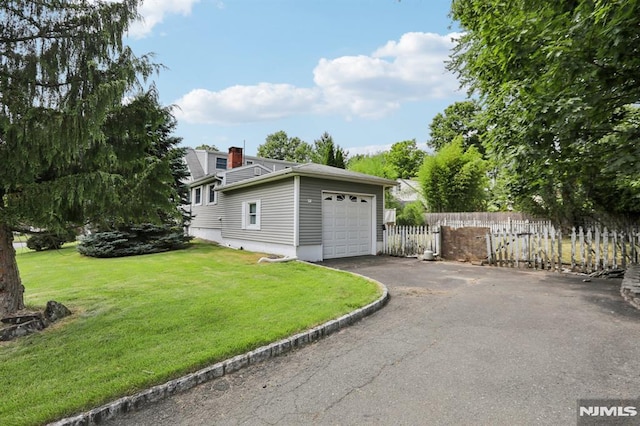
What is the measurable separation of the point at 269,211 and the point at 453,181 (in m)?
15.6

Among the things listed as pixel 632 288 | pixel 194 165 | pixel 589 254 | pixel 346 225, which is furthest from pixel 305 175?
pixel 194 165

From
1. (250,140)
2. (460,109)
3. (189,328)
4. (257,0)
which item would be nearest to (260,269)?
(189,328)

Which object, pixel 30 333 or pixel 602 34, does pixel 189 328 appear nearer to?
pixel 30 333

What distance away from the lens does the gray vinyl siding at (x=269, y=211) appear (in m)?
11.2

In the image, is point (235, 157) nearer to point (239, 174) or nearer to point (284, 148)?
point (239, 174)

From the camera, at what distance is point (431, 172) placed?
2322cm

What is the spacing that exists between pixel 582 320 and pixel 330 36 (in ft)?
30.8

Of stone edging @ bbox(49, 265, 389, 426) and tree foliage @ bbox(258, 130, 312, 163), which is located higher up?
tree foliage @ bbox(258, 130, 312, 163)

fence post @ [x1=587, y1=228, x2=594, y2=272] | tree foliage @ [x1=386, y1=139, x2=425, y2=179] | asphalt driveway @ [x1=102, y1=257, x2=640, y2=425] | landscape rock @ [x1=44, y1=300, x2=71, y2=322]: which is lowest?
asphalt driveway @ [x1=102, y1=257, x2=640, y2=425]

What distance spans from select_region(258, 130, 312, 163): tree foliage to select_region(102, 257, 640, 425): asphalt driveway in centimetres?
5010

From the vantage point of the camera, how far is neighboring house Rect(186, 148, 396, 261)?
10.9 meters

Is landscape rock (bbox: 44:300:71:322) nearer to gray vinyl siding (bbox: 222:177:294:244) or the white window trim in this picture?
gray vinyl siding (bbox: 222:177:294:244)

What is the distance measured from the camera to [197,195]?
65.1ft

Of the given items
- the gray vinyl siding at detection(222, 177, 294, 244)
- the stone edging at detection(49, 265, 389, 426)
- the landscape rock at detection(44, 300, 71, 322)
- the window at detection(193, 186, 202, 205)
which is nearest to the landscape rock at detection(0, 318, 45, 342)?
the landscape rock at detection(44, 300, 71, 322)
